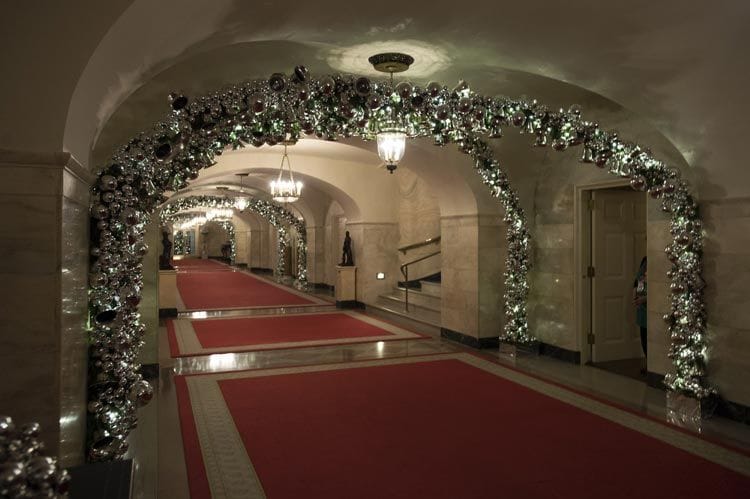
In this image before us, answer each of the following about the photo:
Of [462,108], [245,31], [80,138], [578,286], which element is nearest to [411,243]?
[578,286]

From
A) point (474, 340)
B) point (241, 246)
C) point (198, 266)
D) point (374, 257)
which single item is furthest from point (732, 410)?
point (198, 266)

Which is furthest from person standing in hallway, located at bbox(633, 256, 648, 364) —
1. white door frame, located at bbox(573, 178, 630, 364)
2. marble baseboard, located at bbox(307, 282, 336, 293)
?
marble baseboard, located at bbox(307, 282, 336, 293)

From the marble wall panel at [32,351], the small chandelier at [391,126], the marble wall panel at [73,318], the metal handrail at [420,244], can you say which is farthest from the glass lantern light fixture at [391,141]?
the metal handrail at [420,244]

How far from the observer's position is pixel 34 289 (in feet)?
9.06

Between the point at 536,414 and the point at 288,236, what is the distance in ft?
57.3

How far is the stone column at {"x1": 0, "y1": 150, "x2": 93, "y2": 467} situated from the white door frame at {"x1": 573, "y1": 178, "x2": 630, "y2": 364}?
6.27m

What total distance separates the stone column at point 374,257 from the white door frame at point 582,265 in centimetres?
612

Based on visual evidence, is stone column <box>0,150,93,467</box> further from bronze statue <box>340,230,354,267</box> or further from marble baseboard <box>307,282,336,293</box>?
marble baseboard <box>307,282,336,293</box>

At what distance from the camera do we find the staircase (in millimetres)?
10742

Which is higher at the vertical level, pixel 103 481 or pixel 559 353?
pixel 103 481

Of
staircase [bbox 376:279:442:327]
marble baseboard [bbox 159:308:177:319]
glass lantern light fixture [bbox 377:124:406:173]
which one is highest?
glass lantern light fixture [bbox 377:124:406:173]

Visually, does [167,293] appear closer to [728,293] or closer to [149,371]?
[149,371]

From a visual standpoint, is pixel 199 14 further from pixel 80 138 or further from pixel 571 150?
Answer: pixel 571 150

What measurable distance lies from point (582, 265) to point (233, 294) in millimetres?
11143
